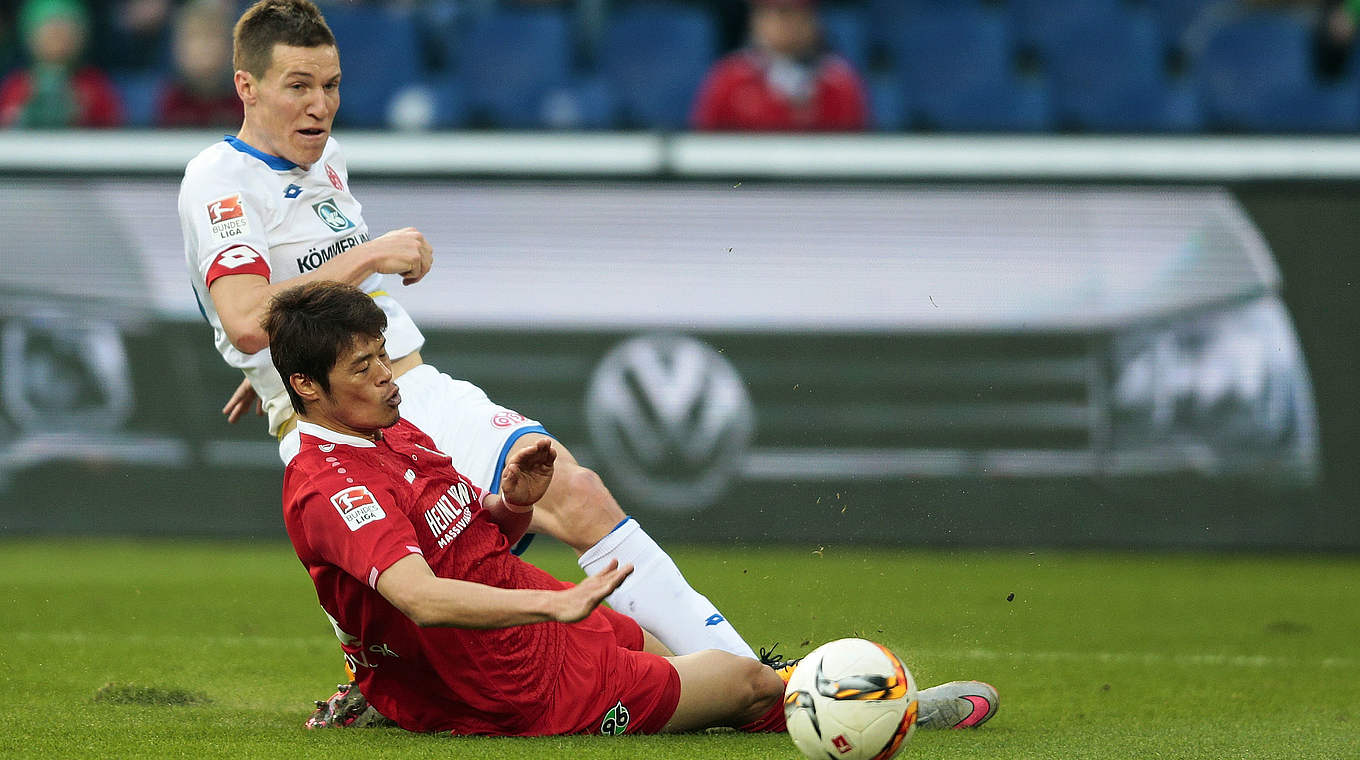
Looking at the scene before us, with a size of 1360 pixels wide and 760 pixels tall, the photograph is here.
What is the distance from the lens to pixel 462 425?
15.5 feet

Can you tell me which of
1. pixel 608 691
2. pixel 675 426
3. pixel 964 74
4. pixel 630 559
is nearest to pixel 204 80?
pixel 675 426

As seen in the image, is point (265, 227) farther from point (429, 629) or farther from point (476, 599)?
point (476, 599)

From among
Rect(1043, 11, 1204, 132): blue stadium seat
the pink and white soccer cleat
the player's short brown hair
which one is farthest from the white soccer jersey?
Rect(1043, 11, 1204, 132): blue stadium seat

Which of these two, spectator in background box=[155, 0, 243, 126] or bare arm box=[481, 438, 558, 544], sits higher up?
spectator in background box=[155, 0, 243, 126]

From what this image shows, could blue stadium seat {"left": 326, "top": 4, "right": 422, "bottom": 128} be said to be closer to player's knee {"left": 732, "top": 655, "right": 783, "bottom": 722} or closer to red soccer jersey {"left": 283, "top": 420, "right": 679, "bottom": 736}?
red soccer jersey {"left": 283, "top": 420, "right": 679, "bottom": 736}

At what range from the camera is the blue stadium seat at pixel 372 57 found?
423 inches

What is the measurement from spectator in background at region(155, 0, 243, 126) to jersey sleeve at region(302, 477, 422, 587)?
20.6 feet

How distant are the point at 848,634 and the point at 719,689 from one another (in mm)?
524

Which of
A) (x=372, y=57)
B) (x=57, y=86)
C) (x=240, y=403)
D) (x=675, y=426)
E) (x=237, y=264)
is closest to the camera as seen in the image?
(x=237, y=264)

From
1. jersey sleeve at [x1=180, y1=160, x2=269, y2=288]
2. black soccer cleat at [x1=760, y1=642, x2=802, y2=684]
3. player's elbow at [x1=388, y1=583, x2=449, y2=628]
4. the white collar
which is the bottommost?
black soccer cleat at [x1=760, y1=642, x2=802, y2=684]

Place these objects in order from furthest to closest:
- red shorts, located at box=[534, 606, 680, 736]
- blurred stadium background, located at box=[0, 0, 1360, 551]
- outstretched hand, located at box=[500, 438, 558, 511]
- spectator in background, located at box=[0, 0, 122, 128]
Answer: spectator in background, located at box=[0, 0, 122, 128] → blurred stadium background, located at box=[0, 0, 1360, 551] → red shorts, located at box=[534, 606, 680, 736] → outstretched hand, located at box=[500, 438, 558, 511]

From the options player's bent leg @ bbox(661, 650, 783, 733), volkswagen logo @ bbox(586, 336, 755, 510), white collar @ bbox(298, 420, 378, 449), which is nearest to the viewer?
white collar @ bbox(298, 420, 378, 449)

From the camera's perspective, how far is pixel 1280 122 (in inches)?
416

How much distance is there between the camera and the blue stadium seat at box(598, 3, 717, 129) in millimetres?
10859
